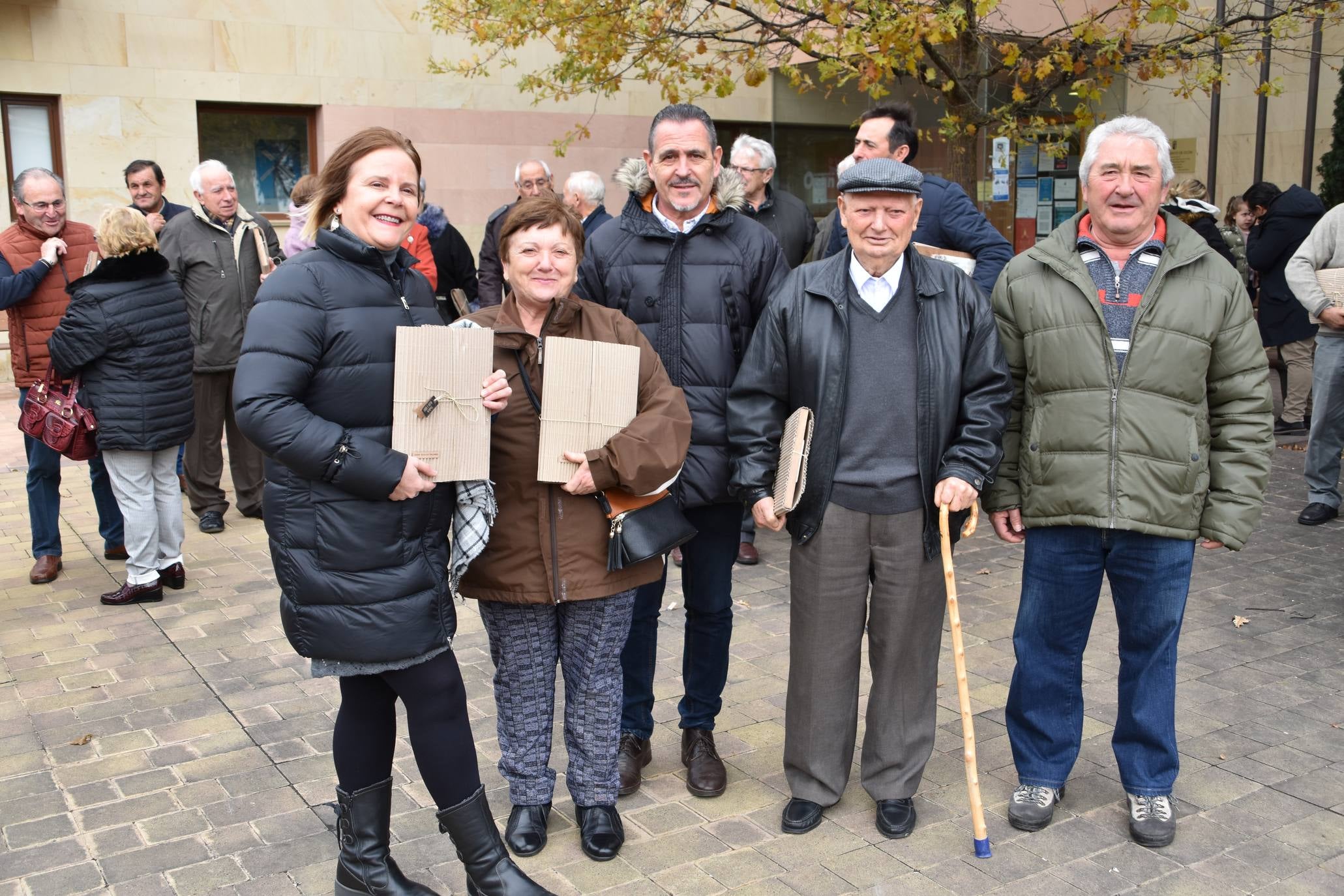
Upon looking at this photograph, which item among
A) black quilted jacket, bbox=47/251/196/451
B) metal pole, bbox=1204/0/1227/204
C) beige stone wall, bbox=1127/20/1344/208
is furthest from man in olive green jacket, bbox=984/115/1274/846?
metal pole, bbox=1204/0/1227/204

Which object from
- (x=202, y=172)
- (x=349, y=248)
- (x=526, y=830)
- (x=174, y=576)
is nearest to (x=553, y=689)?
(x=526, y=830)

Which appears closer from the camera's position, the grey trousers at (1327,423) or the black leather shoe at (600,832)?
the black leather shoe at (600,832)

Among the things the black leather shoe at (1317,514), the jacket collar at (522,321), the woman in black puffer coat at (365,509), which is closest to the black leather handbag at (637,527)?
the woman in black puffer coat at (365,509)

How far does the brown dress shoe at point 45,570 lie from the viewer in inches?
268

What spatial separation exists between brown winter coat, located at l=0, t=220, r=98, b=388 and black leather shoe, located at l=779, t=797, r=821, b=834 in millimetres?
4890

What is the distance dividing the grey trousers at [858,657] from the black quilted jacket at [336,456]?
126 centimetres

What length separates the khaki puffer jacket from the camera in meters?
3.76

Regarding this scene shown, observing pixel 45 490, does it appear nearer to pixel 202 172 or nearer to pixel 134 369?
pixel 134 369

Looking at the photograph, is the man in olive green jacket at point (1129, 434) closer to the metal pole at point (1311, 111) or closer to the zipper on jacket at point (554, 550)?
the zipper on jacket at point (554, 550)

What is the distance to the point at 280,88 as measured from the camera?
14.0 m

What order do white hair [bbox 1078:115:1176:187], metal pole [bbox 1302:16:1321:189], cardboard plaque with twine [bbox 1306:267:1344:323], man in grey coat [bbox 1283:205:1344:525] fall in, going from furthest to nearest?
metal pole [bbox 1302:16:1321:189], man in grey coat [bbox 1283:205:1344:525], cardboard plaque with twine [bbox 1306:267:1344:323], white hair [bbox 1078:115:1176:187]

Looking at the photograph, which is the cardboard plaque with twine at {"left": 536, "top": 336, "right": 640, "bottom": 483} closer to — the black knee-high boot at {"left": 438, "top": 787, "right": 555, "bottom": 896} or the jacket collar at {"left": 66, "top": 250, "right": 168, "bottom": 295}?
the black knee-high boot at {"left": 438, "top": 787, "right": 555, "bottom": 896}

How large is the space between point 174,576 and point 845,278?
441cm

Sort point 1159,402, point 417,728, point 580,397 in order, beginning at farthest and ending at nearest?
point 1159,402
point 580,397
point 417,728
